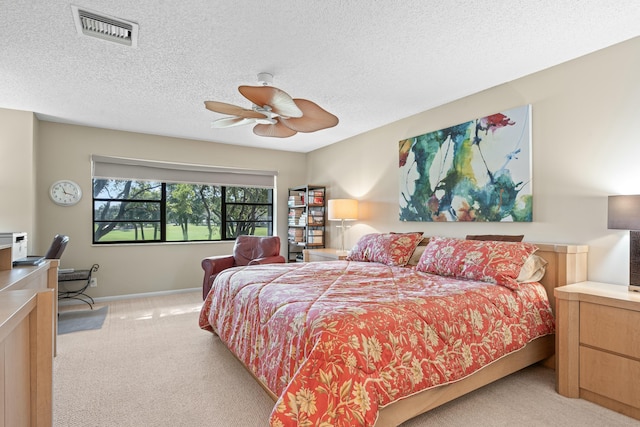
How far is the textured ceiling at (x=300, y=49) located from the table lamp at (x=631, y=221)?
1151 mm

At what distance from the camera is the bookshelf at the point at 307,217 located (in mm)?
5570

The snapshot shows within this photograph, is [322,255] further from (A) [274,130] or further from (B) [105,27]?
(B) [105,27]

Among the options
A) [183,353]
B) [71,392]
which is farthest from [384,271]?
[71,392]

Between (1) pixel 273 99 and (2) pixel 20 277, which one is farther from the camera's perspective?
(1) pixel 273 99

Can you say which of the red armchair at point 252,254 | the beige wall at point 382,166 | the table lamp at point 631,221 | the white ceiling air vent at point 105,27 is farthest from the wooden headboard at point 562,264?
the white ceiling air vent at point 105,27

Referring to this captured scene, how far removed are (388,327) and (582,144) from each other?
2.25 metres

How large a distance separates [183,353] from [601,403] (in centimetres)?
301

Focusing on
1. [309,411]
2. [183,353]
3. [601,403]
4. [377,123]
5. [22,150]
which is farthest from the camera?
[377,123]

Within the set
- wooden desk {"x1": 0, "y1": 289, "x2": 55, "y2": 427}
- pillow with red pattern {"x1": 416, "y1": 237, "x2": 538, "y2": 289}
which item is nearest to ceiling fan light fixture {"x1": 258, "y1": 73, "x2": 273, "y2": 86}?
pillow with red pattern {"x1": 416, "y1": 237, "x2": 538, "y2": 289}

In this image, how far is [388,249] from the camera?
3484 millimetres

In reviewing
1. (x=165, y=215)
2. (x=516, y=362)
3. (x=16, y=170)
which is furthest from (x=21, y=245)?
(x=516, y=362)

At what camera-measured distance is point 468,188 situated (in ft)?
11.2

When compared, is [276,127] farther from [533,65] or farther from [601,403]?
Result: [601,403]

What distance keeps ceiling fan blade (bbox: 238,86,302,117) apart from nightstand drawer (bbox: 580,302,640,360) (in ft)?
7.87
